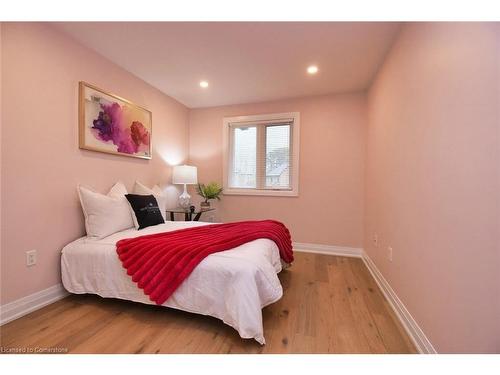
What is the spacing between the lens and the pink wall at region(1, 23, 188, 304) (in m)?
1.65

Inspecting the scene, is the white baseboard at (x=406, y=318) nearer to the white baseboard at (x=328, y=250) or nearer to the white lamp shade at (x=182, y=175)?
the white baseboard at (x=328, y=250)

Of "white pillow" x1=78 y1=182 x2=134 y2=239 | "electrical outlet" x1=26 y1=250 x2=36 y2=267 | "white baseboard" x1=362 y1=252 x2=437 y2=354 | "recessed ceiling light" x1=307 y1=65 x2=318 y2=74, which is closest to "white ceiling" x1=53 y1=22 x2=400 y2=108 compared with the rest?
"recessed ceiling light" x1=307 y1=65 x2=318 y2=74

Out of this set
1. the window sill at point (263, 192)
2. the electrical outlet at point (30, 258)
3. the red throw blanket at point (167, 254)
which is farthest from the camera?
the window sill at point (263, 192)

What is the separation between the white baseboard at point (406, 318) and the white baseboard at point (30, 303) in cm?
283

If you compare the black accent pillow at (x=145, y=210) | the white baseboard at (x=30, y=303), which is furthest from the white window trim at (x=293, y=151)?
the white baseboard at (x=30, y=303)

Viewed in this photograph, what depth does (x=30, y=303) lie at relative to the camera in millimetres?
1783

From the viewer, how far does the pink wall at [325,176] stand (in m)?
3.26

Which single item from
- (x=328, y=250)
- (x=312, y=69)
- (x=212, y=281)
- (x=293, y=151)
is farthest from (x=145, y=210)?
(x=328, y=250)

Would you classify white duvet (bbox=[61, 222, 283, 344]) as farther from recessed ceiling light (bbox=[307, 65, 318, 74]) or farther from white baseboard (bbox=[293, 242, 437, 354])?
recessed ceiling light (bbox=[307, 65, 318, 74])

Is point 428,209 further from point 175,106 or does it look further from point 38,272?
point 175,106

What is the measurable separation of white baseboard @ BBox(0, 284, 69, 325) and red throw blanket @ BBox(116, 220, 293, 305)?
773 mm
